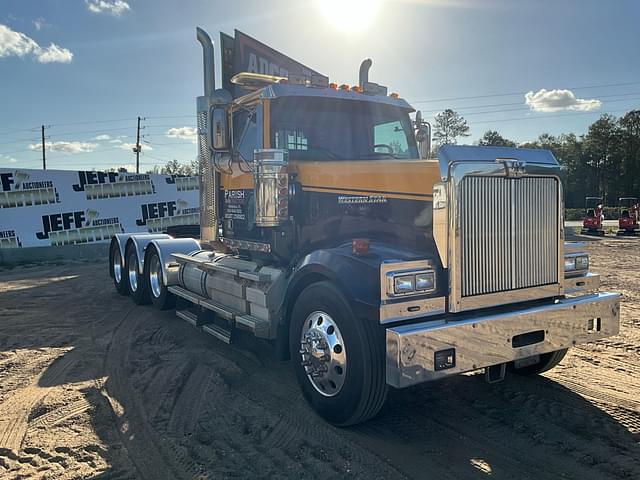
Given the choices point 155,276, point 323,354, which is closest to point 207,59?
point 155,276

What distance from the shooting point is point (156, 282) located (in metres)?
8.35

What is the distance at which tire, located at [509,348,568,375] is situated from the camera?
4.74 meters

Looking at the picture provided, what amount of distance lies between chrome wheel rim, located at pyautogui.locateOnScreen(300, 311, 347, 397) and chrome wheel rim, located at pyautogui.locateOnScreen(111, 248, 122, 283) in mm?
6676

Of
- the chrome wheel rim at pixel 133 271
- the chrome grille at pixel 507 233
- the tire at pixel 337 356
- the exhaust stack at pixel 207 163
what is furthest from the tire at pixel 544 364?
the chrome wheel rim at pixel 133 271

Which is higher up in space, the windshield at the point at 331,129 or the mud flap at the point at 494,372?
the windshield at the point at 331,129

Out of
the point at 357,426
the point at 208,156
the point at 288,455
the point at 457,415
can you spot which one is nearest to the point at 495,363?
the point at 457,415

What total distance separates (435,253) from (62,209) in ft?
52.6

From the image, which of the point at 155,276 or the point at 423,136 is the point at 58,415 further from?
the point at 423,136

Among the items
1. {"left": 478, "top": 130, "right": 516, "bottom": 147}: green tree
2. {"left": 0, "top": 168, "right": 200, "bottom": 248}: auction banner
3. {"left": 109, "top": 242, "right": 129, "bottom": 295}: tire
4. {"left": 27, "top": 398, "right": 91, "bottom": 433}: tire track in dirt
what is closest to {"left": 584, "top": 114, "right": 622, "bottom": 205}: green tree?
{"left": 478, "top": 130, "right": 516, "bottom": 147}: green tree

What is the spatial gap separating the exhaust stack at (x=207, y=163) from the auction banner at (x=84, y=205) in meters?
8.28

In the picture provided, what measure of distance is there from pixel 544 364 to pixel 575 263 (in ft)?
3.44

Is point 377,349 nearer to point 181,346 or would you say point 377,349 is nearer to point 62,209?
point 181,346

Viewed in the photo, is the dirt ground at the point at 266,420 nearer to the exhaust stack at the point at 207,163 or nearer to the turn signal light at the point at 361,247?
the turn signal light at the point at 361,247

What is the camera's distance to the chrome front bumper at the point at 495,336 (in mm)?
3348
